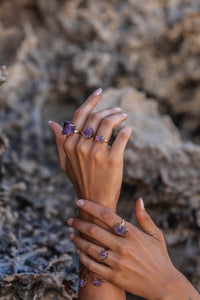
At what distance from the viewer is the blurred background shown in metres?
1.01

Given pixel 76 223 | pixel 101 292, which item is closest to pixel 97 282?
pixel 101 292

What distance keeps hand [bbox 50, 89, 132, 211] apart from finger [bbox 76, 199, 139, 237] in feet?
0.08

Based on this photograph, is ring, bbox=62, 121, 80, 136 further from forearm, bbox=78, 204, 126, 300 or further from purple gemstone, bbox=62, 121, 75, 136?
forearm, bbox=78, 204, 126, 300

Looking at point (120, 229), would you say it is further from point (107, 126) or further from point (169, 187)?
point (169, 187)

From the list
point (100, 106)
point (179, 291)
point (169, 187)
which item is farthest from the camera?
point (100, 106)

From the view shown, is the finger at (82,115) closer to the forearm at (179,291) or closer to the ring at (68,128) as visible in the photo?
the ring at (68,128)

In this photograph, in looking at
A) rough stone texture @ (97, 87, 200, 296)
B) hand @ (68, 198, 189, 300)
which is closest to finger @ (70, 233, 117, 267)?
hand @ (68, 198, 189, 300)

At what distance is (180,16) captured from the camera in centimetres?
139

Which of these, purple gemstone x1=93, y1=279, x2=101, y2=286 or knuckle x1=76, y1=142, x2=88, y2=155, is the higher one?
knuckle x1=76, y1=142, x2=88, y2=155

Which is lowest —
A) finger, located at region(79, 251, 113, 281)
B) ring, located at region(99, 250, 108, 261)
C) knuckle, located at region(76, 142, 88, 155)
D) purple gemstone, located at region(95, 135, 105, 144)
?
finger, located at region(79, 251, 113, 281)

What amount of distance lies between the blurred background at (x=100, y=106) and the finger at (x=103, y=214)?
0.22 meters

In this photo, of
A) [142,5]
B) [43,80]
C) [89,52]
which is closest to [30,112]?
[43,80]

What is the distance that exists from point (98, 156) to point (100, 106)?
0.54 meters

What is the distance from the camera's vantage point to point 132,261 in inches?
26.2
